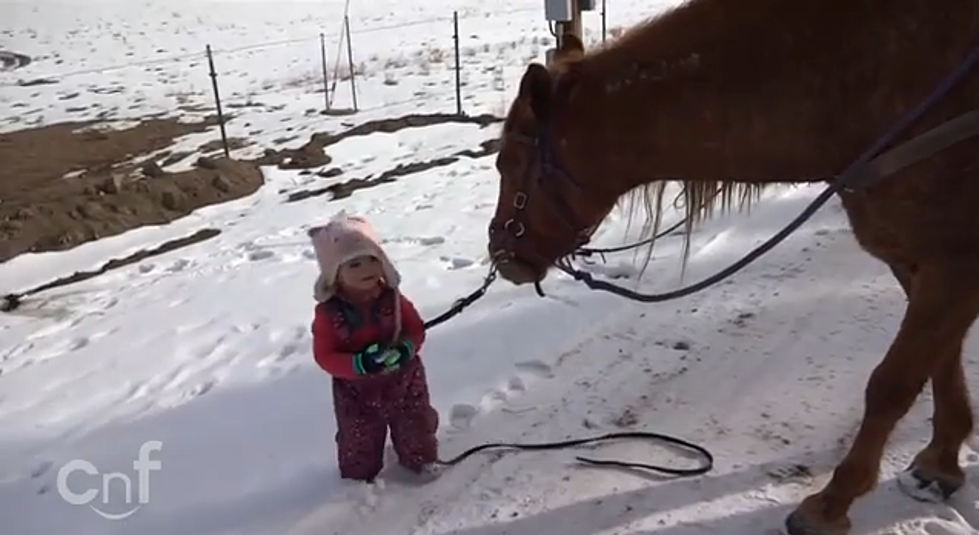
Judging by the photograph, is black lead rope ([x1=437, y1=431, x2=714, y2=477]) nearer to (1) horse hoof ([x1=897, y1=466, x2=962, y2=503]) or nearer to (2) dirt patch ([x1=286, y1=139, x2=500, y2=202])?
(1) horse hoof ([x1=897, y1=466, x2=962, y2=503])

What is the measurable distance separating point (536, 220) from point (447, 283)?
2.24m

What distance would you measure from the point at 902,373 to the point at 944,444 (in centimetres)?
51

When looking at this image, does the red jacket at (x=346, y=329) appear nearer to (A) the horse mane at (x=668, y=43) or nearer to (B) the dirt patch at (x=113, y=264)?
(A) the horse mane at (x=668, y=43)

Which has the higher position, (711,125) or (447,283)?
(711,125)

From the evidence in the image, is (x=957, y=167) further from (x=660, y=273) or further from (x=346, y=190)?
(x=346, y=190)

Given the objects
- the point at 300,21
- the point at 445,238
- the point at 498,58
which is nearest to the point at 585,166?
the point at 445,238

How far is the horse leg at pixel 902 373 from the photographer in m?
1.92

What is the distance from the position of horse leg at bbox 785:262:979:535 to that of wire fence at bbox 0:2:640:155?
6671 millimetres

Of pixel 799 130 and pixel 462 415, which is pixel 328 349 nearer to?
pixel 462 415

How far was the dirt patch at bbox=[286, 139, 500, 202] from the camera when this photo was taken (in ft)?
22.2

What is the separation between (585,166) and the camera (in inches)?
82.0

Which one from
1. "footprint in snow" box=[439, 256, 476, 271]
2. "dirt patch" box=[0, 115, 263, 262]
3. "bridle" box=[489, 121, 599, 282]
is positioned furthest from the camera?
"dirt patch" box=[0, 115, 263, 262]

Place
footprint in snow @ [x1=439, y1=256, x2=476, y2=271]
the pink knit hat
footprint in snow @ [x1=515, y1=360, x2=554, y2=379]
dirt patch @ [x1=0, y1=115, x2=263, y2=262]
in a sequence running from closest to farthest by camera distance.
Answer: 1. the pink knit hat
2. footprint in snow @ [x1=515, y1=360, x2=554, y2=379]
3. footprint in snow @ [x1=439, y1=256, x2=476, y2=271]
4. dirt patch @ [x1=0, y1=115, x2=263, y2=262]

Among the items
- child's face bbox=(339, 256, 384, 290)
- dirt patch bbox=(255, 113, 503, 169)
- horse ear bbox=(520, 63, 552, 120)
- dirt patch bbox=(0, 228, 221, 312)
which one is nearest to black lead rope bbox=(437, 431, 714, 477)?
child's face bbox=(339, 256, 384, 290)
